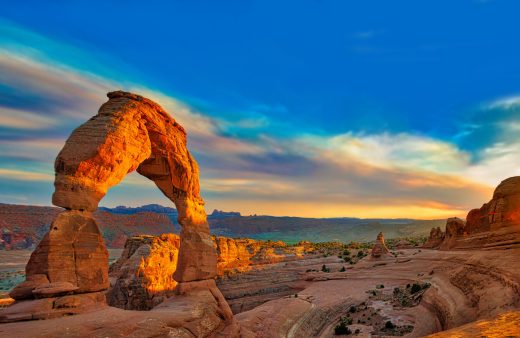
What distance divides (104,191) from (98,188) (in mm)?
346

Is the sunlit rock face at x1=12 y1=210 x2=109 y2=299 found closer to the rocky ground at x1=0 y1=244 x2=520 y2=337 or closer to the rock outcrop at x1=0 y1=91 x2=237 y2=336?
the rock outcrop at x1=0 y1=91 x2=237 y2=336

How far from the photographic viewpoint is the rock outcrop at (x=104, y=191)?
12.7 m

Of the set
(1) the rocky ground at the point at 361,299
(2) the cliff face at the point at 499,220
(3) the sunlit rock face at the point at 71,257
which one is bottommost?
(1) the rocky ground at the point at 361,299

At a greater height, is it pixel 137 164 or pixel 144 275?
pixel 137 164

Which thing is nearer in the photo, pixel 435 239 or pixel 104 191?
pixel 104 191

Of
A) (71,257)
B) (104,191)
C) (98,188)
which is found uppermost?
(98,188)

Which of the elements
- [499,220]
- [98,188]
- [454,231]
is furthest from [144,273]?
[454,231]

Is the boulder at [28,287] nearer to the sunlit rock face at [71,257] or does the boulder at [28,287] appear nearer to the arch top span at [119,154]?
the sunlit rock face at [71,257]

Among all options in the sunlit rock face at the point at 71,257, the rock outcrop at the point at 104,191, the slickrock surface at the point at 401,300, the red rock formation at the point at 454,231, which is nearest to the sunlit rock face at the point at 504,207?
the slickrock surface at the point at 401,300

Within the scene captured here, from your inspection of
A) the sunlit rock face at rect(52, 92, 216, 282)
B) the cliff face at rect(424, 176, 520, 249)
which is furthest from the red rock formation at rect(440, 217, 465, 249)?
the sunlit rock face at rect(52, 92, 216, 282)

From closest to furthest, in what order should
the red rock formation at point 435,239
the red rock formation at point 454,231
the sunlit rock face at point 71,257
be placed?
the sunlit rock face at point 71,257 → the red rock formation at point 454,231 → the red rock formation at point 435,239

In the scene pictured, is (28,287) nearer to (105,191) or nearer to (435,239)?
(105,191)

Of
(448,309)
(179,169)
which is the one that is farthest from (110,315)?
(448,309)

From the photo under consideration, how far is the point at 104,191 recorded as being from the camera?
→ 1473 cm
